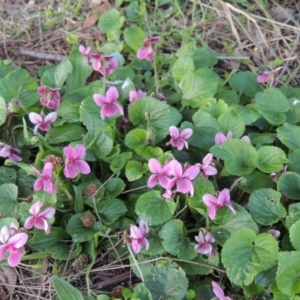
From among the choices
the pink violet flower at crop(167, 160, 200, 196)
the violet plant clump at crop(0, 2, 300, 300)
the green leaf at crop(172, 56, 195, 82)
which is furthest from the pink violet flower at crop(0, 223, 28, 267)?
the green leaf at crop(172, 56, 195, 82)

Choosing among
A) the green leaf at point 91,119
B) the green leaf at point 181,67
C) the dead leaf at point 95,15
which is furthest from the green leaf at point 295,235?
the dead leaf at point 95,15

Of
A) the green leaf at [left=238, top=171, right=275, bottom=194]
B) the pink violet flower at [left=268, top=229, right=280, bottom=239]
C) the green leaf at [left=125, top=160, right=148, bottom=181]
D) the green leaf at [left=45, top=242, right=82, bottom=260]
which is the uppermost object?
the green leaf at [left=238, top=171, right=275, bottom=194]

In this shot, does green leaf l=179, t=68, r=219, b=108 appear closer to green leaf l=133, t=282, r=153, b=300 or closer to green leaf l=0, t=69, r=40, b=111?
green leaf l=0, t=69, r=40, b=111

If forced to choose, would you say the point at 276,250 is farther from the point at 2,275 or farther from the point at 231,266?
the point at 2,275

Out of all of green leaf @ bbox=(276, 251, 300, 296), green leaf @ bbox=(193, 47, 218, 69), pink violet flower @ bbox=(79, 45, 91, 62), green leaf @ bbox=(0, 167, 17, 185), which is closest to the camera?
green leaf @ bbox=(276, 251, 300, 296)

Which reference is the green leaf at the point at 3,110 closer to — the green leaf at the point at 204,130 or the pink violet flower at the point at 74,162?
the pink violet flower at the point at 74,162

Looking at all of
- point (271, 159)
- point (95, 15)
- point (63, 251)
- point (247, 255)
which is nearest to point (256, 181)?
point (271, 159)
